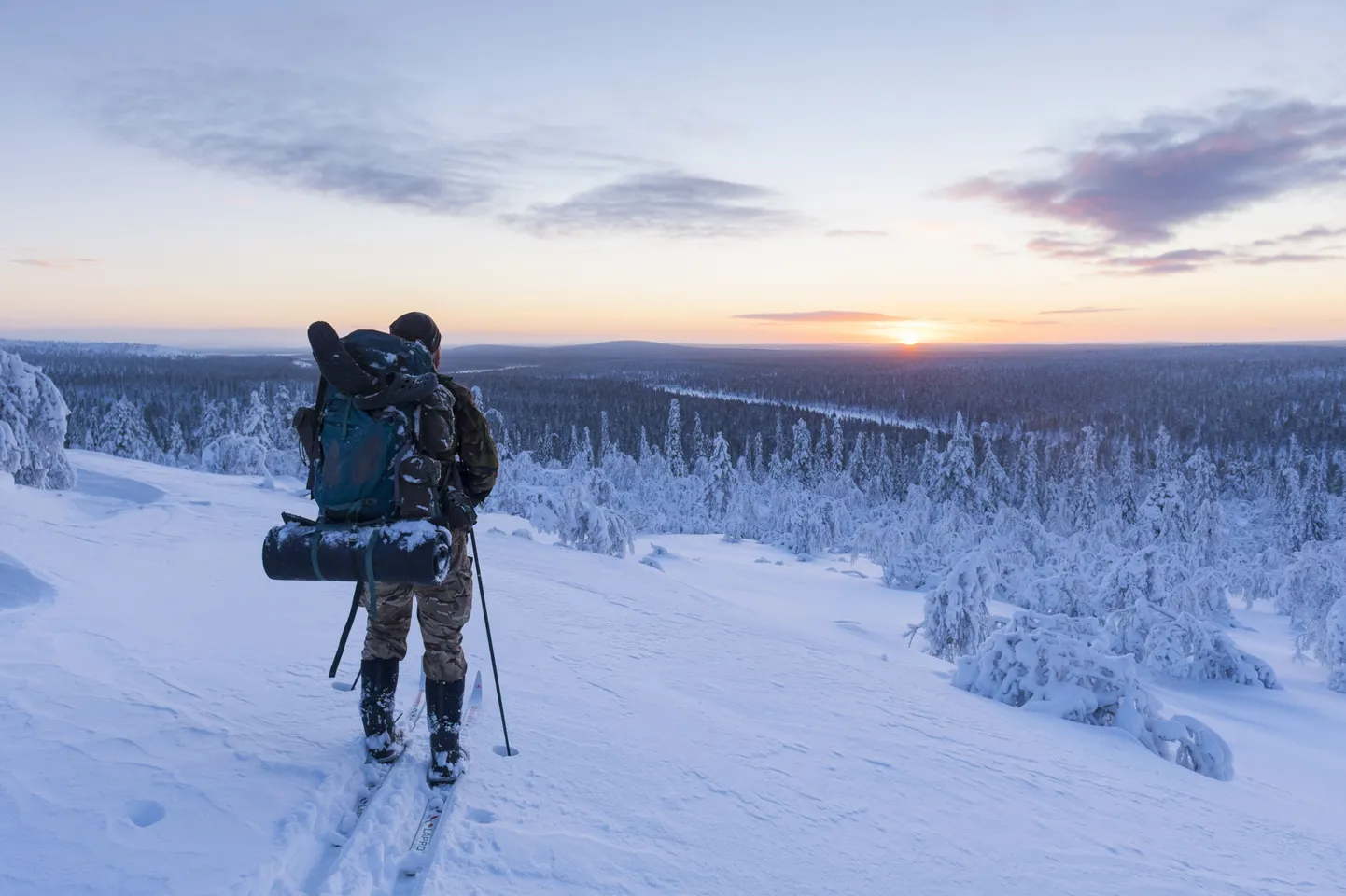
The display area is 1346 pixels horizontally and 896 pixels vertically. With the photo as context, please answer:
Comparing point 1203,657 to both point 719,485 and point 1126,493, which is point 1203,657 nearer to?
point 719,485

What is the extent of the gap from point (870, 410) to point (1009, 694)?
493ft

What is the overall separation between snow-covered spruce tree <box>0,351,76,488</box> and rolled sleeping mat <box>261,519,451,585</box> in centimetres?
1392

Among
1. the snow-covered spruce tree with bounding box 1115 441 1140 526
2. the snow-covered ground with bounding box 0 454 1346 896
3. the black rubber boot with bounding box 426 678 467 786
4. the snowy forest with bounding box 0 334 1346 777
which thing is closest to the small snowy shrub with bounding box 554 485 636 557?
the snowy forest with bounding box 0 334 1346 777

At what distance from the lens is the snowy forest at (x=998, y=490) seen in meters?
14.8

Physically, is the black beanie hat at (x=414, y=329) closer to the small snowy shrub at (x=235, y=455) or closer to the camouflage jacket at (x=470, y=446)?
the camouflage jacket at (x=470, y=446)

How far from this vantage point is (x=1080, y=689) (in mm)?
6707

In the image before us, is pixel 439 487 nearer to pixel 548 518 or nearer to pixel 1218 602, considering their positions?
pixel 548 518

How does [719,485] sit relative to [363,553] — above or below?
below

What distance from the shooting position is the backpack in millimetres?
3160

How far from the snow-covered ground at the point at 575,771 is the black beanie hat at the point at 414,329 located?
7.17ft

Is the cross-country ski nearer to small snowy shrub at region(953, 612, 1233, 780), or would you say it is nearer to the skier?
the skier

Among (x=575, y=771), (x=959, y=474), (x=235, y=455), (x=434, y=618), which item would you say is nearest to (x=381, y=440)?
(x=434, y=618)

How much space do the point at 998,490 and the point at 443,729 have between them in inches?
2644

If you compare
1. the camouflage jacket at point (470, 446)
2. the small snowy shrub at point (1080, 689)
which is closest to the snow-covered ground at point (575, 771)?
the small snowy shrub at point (1080, 689)
